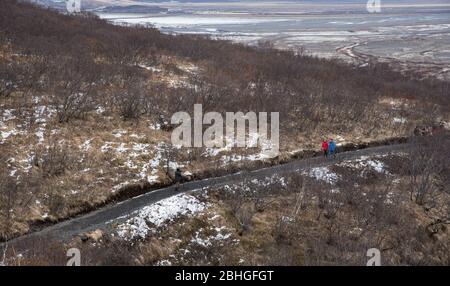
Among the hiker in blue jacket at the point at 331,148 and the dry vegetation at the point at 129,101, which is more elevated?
the dry vegetation at the point at 129,101

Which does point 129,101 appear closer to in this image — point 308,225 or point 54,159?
point 54,159

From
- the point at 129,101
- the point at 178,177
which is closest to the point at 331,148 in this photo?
the point at 178,177

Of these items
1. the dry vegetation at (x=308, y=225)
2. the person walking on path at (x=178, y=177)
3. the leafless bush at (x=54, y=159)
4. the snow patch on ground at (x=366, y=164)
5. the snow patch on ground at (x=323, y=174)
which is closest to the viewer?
the dry vegetation at (x=308, y=225)

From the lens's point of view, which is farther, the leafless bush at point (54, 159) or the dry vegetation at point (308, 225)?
the leafless bush at point (54, 159)

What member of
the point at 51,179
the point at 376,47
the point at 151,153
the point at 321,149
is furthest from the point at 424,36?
the point at 51,179

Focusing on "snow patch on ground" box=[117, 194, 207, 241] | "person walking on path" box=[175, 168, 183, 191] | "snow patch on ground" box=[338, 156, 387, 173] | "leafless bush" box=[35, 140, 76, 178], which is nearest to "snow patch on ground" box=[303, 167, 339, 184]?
"snow patch on ground" box=[338, 156, 387, 173]

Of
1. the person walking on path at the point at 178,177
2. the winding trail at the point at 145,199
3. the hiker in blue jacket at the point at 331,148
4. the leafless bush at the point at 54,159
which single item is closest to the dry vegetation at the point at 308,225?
the winding trail at the point at 145,199

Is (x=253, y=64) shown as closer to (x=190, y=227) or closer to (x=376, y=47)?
(x=190, y=227)

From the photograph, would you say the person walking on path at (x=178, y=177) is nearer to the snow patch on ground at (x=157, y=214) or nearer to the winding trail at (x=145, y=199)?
the winding trail at (x=145, y=199)
